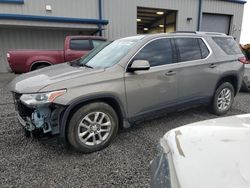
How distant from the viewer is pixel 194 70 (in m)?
3.84

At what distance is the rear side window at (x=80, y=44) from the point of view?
796cm

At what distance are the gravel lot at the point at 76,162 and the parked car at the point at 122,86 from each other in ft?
0.82

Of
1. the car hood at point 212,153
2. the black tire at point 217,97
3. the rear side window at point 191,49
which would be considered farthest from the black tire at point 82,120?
the black tire at point 217,97

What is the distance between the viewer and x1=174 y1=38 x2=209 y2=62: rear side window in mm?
3768

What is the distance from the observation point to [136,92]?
3.23m

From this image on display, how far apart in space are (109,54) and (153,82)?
91 centimetres

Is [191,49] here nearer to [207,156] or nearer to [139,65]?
[139,65]

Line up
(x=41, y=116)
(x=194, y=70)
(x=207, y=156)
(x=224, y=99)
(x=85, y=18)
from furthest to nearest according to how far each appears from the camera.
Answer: (x=85, y=18) < (x=224, y=99) < (x=194, y=70) < (x=41, y=116) < (x=207, y=156)

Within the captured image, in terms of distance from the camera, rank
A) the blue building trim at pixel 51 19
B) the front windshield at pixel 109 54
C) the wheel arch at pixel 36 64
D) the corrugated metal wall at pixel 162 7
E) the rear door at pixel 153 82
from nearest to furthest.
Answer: the rear door at pixel 153 82, the front windshield at pixel 109 54, the wheel arch at pixel 36 64, the blue building trim at pixel 51 19, the corrugated metal wall at pixel 162 7

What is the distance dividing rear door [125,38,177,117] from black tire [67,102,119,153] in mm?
320

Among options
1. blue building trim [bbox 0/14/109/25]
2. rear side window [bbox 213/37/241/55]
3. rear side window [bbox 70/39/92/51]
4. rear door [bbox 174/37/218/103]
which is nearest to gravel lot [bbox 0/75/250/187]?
rear door [bbox 174/37/218/103]

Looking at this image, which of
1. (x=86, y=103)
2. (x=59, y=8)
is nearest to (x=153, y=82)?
(x=86, y=103)

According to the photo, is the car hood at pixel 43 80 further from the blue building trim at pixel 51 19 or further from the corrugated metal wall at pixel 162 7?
the corrugated metal wall at pixel 162 7

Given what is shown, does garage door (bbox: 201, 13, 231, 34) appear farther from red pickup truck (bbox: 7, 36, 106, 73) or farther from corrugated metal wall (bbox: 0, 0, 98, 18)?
red pickup truck (bbox: 7, 36, 106, 73)
